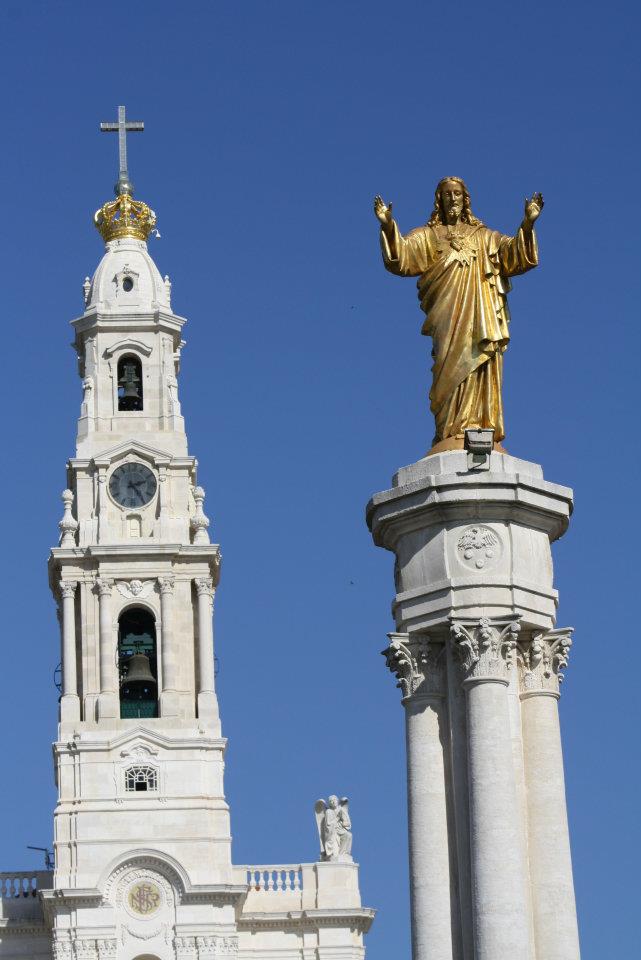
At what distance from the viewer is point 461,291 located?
82.7 ft

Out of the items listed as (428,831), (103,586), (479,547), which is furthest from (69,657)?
(428,831)

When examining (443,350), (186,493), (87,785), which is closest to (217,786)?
(87,785)

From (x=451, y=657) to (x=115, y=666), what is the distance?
44159mm

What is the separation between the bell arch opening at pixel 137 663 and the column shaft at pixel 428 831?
146 feet

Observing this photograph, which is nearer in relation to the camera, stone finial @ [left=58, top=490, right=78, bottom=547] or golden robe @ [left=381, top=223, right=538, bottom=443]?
golden robe @ [left=381, top=223, right=538, bottom=443]

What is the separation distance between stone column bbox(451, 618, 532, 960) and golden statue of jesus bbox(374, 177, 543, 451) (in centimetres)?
197

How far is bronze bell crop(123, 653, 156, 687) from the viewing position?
68.1 m

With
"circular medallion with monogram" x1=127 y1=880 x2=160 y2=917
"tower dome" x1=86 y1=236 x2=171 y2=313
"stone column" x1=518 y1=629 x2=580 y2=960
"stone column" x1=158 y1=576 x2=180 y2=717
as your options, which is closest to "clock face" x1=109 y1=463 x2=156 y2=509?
"stone column" x1=158 y1=576 x2=180 y2=717

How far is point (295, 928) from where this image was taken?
225 feet

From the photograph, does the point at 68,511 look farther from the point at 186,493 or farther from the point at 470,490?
the point at 470,490

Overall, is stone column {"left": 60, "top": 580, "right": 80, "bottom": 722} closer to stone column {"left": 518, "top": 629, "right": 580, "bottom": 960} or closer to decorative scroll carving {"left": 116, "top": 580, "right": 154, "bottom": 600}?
decorative scroll carving {"left": 116, "top": 580, "right": 154, "bottom": 600}

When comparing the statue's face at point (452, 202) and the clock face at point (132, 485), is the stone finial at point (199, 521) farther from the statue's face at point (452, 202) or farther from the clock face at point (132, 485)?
the statue's face at point (452, 202)

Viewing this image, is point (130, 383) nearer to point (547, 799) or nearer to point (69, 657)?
point (69, 657)

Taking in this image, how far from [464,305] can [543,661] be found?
324 centimetres
